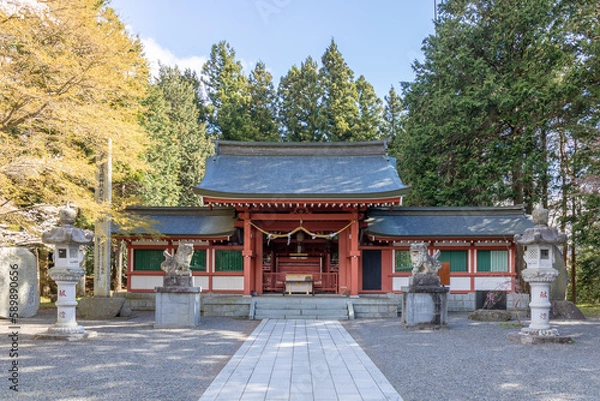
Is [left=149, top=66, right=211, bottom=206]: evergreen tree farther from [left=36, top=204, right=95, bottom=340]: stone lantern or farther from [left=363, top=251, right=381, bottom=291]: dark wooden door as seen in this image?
[left=36, top=204, right=95, bottom=340]: stone lantern

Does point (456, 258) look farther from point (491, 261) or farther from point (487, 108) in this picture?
point (487, 108)

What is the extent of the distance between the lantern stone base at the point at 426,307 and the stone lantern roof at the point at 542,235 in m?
2.47

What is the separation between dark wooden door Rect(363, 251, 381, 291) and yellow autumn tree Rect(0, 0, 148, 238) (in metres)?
8.62

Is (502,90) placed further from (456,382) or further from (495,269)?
(456,382)

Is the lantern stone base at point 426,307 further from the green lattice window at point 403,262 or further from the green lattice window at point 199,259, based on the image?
the green lattice window at point 199,259

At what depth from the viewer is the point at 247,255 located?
15.1 m

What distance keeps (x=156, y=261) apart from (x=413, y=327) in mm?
9641

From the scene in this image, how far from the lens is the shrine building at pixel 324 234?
1556 cm

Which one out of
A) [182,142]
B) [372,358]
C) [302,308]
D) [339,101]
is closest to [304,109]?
[339,101]

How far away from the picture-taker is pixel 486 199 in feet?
67.2

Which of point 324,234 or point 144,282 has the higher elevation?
point 324,234

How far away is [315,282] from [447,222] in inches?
217

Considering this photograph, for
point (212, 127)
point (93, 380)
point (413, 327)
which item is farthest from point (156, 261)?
point (212, 127)

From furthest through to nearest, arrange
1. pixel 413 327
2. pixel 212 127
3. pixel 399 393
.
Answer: pixel 212 127 → pixel 413 327 → pixel 399 393
